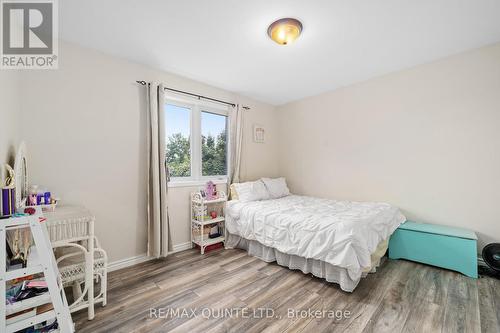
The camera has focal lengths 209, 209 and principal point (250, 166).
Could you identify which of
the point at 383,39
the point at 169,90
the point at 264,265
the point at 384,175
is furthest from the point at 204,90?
the point at 384,175

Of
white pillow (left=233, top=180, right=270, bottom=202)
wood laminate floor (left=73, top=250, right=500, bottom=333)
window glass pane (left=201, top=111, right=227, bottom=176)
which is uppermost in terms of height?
window glass pane (left=201, top=111, right=227, bottom=176)

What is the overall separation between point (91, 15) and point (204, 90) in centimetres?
158

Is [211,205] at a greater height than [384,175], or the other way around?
[384,175]

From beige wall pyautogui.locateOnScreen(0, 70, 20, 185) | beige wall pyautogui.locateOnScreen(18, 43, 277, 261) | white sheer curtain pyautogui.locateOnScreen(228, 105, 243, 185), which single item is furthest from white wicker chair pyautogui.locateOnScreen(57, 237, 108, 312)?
white sheer curtain pyautogui.locateOnScreen(228, 105, 243, 185)

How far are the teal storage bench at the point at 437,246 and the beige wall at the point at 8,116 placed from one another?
3.75 m

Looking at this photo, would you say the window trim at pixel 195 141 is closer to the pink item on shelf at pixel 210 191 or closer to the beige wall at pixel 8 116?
the pink item on shelf at pixel 210 191

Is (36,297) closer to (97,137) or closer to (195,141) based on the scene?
(97,137)

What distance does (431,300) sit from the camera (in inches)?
72.1

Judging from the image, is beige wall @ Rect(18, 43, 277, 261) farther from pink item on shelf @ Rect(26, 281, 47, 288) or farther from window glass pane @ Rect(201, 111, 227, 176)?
pink item on shelf @ Rect(26, 281, 47, 288)

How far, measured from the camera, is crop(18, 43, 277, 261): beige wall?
6.54 ft

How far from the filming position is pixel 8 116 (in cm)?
152

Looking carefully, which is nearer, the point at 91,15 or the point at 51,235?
the point at 51,235

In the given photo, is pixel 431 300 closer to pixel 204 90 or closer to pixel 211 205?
pixel 211 205

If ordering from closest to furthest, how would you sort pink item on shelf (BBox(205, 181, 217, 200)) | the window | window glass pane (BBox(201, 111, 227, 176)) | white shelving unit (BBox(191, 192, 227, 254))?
white shelving unit (BBox(191, 192, 227, 254)) < the window < pink item on shelf (BBox(205, 181, 217, 200)) < window glass pane (BBox(201, 111, 227, 176))
